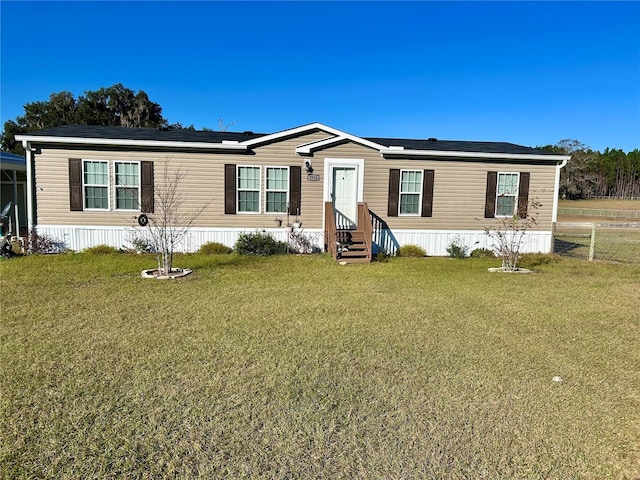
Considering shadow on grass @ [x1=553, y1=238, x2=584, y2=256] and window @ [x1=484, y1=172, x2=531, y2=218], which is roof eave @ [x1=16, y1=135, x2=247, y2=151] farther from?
shadow on grass @ [x1=553, y1=238, x2=584, y2=256]

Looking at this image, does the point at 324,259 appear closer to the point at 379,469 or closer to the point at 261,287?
the point at 261,287

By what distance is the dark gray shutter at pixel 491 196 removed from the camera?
11.9 meters

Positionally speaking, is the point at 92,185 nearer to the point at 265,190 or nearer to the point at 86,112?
the point at 265,190

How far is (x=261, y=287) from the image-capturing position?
719 centimetres

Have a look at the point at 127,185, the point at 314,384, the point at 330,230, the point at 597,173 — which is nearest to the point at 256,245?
the point at 330,230

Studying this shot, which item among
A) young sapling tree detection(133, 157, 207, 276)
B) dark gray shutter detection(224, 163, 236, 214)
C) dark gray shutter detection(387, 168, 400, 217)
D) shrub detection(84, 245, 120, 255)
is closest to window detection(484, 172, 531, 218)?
dark gray shutter detection(387, 168, 400, 217)

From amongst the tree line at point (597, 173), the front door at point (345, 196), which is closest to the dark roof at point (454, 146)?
the front door at point (345, 196)

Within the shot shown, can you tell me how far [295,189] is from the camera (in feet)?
36.8

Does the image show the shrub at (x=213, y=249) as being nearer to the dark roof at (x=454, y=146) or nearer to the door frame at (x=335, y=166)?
the door frame at (x=335, y=166)

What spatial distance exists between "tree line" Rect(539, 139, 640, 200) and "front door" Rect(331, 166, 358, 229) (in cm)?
5868

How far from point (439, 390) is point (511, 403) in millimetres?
543

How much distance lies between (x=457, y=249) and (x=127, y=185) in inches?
357

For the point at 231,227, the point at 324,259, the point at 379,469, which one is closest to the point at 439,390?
the point at 379,469

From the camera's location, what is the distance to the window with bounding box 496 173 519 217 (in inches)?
472
